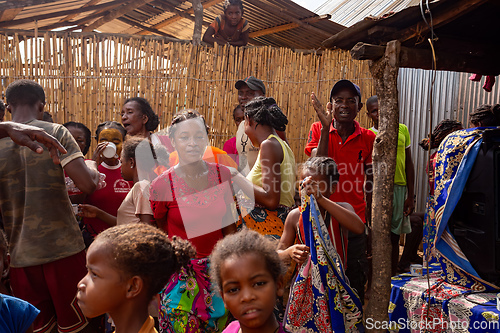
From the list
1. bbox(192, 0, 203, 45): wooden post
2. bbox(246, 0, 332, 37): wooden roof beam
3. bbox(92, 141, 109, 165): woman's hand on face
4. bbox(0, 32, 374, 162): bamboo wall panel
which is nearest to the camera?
bbox(92, 141, 109, 165): woman's hand on face

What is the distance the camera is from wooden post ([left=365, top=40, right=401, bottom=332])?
3160 millimetres

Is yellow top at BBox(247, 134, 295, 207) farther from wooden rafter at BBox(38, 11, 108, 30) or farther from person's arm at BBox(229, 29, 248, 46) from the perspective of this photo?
wooden rafter at BBox(38, 11, 108, 30)

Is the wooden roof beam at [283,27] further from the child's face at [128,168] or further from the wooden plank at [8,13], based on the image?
the child's face at [128,168]

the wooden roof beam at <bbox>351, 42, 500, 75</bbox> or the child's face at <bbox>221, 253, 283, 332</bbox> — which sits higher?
the wooden roof beam at <bbox>351, 42, 500, 75</bbox>

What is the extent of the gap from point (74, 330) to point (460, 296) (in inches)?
106

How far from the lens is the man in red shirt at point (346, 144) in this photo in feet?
12.9

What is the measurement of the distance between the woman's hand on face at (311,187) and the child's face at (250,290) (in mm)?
A: 838

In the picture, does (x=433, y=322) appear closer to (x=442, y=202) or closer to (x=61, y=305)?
→ (x=442, y=202)

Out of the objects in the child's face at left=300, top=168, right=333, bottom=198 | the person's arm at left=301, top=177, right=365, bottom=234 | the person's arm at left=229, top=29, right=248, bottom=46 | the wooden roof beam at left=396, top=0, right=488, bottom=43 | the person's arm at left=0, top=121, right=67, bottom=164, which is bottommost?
the person's arm at left=301, top=177, right=365, bottom=234

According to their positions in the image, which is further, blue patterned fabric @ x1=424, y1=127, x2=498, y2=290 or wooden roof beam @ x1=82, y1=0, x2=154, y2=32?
wooden roof beam @ x1=82, y1=0, x2=154, y2=32

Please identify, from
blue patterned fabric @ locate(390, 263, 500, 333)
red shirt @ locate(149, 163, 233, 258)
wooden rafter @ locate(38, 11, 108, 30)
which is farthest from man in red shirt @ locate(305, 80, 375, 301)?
wooden rafter @ locate(38, 11, 108, 30)

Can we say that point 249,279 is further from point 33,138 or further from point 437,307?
point 437,307

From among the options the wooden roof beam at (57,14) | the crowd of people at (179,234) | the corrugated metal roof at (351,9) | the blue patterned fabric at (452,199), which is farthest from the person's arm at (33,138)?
the wooden roof beam at (57,14)

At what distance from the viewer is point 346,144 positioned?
4.22 meters
